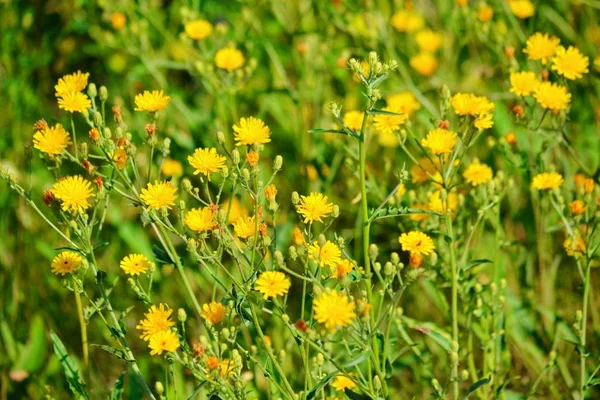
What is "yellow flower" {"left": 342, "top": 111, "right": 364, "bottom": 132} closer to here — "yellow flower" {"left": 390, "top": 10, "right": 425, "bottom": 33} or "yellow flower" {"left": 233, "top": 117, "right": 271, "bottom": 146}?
"yellow flower" {"left": 233, "top": 117, "right": 271, "bottom": 146}

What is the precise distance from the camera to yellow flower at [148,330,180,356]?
1349mm

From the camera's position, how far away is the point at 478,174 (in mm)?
1854

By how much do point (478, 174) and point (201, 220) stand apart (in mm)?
779

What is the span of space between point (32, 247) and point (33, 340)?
57 centimetres

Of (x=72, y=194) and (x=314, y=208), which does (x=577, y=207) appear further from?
(x=72, y=194)

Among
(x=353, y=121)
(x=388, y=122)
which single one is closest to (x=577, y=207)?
(x=388, y=122)

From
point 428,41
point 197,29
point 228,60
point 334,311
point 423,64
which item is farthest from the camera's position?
point 428,41

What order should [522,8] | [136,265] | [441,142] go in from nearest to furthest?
[136,265]
[441,142]
[522,8]

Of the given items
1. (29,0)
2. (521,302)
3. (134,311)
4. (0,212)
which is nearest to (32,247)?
(0,212)

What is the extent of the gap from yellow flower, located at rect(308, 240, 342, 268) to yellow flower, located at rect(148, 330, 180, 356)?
11.4 inches

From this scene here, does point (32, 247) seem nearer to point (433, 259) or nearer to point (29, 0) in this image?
point (29, 0)

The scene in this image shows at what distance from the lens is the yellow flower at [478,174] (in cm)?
184

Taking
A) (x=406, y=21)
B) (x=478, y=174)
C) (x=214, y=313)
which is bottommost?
(x=214, y=313)

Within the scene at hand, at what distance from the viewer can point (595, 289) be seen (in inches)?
94.4
